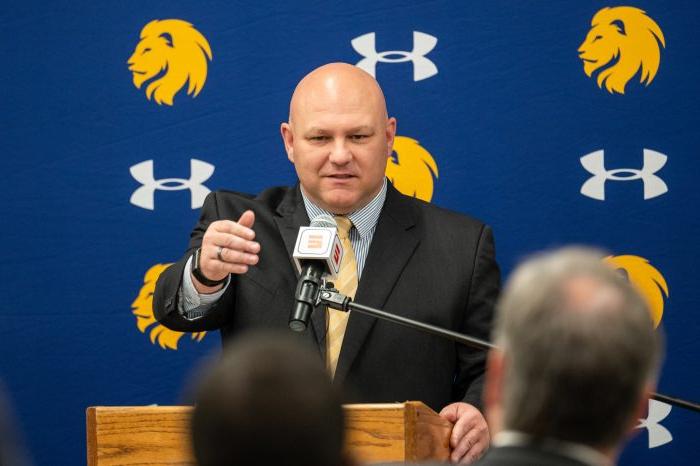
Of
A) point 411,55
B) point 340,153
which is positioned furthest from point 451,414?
point 411,55

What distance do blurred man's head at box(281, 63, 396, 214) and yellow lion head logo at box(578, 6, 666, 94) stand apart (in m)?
0.74

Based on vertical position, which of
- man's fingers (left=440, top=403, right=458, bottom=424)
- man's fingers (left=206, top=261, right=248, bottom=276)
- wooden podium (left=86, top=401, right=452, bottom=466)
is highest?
man's fingers (left=206, top=261, right=248, bottom=276)

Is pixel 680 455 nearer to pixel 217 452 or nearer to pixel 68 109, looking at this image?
pixel 68 109

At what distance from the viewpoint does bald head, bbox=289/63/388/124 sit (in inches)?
109

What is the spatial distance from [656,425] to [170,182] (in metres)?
1.65

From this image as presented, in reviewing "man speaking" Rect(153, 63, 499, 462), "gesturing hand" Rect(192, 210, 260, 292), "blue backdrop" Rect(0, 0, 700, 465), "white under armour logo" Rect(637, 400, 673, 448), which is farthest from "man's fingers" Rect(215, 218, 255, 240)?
"white under armour logo" Rect(637, 400, 673, 448)

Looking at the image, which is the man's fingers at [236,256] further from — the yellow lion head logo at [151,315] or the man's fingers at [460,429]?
the yellow lion head logo at [151,315]

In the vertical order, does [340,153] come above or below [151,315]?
above

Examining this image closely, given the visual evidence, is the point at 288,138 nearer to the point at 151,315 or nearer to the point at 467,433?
the point at 151,315

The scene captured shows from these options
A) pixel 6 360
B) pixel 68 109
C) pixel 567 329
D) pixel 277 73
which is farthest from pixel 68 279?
pixel 567 329

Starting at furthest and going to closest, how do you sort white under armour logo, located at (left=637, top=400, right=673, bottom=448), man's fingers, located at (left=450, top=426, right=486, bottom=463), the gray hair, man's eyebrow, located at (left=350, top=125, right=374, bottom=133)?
1. white under armour logo, located at (left=637, top=400, right=673, bottom=448)
2. man's eyebrow, located at (left=350, top=125, right=374, bottom=133)
3. man's fingers, located at (left=450, top=426, right=486, bottom=463)
4. the gray hair

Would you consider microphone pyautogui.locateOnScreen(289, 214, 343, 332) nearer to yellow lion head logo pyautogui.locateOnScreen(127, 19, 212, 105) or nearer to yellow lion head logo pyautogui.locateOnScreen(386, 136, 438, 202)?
yellow lion head logo pyautogui.locateOnScreen(386, 136, 438, 202)

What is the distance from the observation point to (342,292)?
267cm

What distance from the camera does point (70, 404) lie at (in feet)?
10.5
